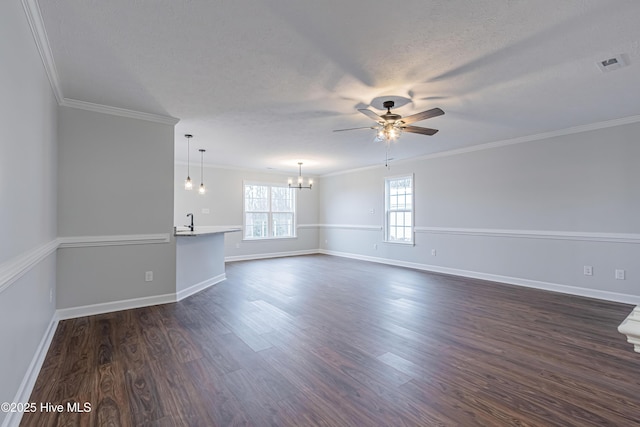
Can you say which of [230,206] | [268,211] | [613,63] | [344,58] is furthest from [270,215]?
[613,63]

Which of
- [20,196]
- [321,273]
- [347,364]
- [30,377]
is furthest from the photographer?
[321,273]

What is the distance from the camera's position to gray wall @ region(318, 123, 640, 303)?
13.5 feet

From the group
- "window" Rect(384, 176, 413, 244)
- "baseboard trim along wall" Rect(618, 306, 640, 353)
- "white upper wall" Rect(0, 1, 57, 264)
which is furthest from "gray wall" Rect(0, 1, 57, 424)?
"window" Rect(384, 176, 413, 244)

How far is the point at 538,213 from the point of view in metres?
4.86

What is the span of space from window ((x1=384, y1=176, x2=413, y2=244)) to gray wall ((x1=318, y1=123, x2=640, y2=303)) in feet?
0.71

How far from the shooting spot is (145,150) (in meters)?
3.87

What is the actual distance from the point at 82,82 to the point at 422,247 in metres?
6.08

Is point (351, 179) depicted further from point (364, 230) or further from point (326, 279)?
point (326, 279)

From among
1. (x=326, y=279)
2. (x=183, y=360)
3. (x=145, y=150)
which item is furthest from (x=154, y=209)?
(x=326, y=279)

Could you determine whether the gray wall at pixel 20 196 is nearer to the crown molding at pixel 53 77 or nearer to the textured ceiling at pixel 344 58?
the crown molding at pixel 53 77

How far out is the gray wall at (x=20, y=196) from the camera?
1.56 metres

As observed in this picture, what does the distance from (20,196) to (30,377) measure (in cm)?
124

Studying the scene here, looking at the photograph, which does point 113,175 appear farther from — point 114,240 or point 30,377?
point 30,377

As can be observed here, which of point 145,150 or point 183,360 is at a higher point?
point 145,150
